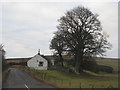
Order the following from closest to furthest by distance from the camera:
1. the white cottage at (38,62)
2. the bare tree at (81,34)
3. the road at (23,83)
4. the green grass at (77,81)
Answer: the road at (23,83) → the green grass at (77,81) → the bare tree at (81,34) → the white cottage at (38,62)

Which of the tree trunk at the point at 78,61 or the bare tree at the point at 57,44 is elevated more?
the bare tree at the point at 57,44

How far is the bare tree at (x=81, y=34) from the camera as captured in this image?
60969 millimetres

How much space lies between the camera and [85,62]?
66062mm

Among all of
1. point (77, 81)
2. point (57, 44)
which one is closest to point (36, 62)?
point (57, 44)

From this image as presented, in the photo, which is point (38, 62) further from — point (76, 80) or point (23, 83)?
point (23, 83)

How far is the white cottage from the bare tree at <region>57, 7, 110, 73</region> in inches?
999

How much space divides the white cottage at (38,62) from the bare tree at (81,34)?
2537 cm

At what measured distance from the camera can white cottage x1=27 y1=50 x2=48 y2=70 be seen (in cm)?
8741

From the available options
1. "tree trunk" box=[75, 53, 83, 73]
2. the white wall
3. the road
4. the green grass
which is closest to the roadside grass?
the green grass

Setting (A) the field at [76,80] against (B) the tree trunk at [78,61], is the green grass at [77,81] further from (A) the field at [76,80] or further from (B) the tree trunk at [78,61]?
(B) the tree trunk at [78,61]

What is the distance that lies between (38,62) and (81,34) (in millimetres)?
29879

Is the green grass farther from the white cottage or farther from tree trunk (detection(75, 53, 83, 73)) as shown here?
the white cottage

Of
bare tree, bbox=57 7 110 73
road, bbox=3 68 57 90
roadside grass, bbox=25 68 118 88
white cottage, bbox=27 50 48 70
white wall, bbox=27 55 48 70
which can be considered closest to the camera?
roadside grass, bbox=25 68 118 88

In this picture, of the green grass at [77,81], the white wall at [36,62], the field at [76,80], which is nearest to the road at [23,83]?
the field at [76,80]
